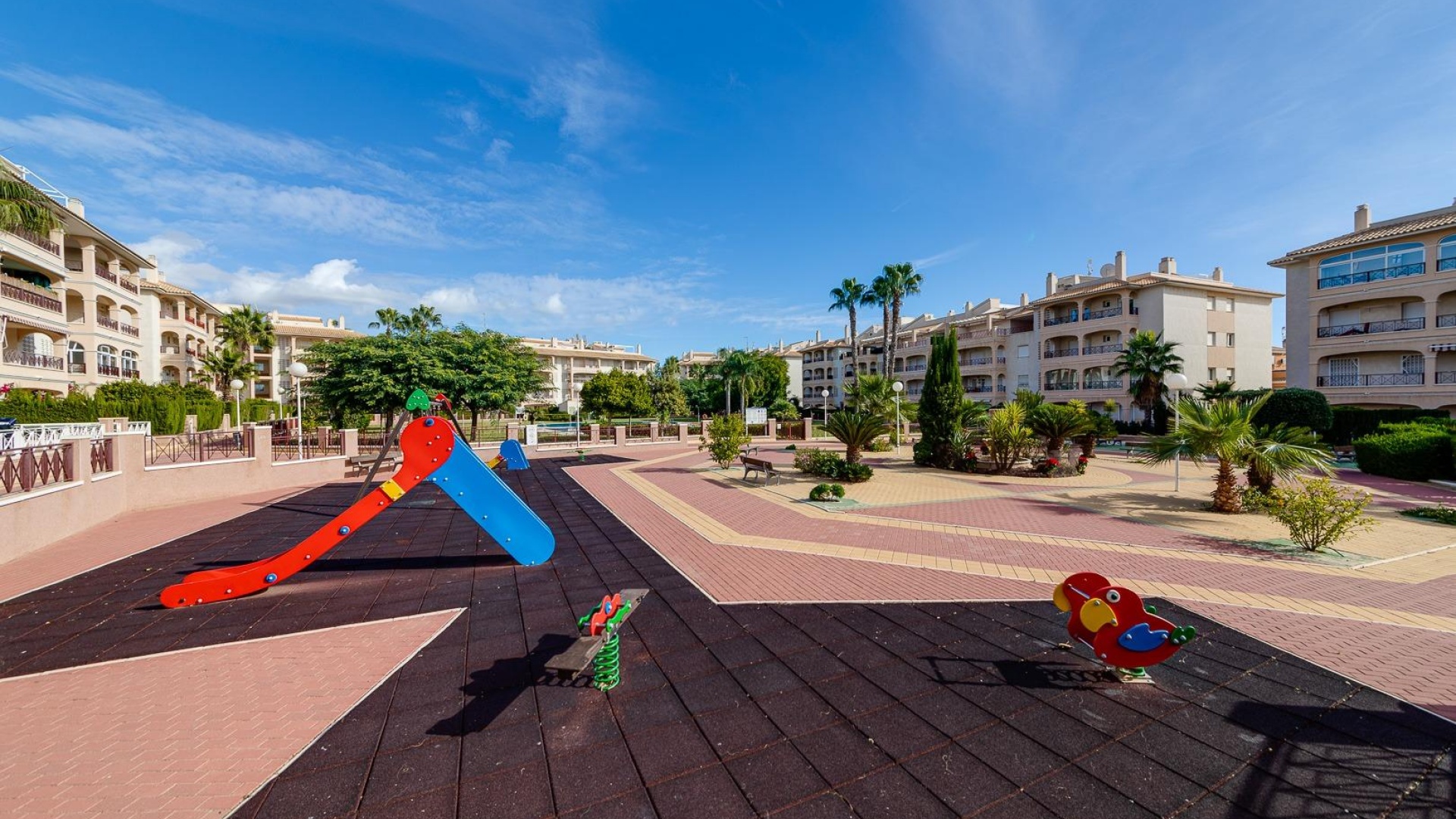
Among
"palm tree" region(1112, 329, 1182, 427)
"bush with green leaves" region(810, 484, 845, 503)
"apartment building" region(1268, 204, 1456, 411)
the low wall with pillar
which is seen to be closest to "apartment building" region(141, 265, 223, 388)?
the low wall with pillar

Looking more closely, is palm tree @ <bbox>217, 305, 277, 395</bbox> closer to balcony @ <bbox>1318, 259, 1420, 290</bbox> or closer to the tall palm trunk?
the tall palm trunk

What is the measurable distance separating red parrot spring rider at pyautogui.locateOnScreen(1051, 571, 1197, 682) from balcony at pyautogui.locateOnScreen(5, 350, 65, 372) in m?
39.8

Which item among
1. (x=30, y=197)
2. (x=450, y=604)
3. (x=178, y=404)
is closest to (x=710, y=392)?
(x=178, y=404)

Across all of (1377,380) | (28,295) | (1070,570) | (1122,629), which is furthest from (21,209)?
(1377,380)

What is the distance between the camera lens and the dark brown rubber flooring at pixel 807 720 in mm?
3289

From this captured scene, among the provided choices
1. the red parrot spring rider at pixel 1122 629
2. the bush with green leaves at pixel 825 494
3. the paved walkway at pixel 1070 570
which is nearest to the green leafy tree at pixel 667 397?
the bush with green leaves at pixel 825 494

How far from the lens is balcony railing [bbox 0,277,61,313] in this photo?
2383 cm

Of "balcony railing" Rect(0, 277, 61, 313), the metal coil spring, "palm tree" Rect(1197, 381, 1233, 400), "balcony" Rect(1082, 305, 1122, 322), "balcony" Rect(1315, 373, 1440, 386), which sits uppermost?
"balcony" Rect(1082, 305, 1122, 322)

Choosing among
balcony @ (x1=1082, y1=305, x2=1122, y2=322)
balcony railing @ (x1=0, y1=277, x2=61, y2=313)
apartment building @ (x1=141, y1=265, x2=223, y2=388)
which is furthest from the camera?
balcony @ (x1=1082, y1=305, x2=1122, y2=322)

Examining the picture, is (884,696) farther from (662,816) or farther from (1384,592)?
(1384,592)

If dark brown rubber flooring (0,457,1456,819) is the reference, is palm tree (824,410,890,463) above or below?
above

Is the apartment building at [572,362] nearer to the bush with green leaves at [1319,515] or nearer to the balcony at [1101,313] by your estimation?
the balcony at [1101,313]

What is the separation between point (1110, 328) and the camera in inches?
1564

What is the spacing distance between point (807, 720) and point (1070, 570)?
5.83 metres
